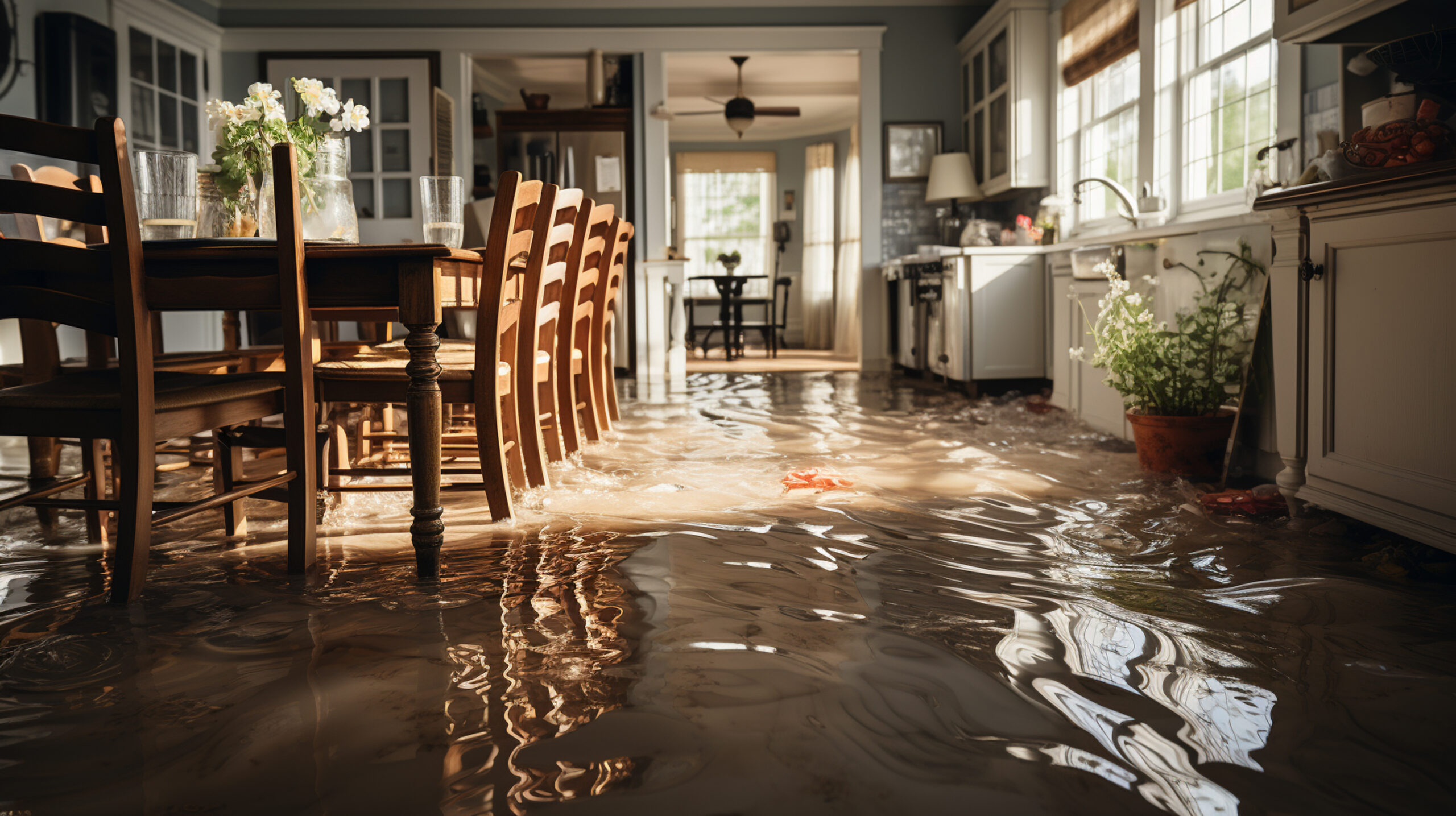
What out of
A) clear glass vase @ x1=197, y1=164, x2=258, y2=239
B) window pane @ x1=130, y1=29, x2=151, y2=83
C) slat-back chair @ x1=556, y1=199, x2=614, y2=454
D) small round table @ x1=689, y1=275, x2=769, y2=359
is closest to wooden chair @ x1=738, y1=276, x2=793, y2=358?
small round table @ x1=689, y1=275, x2=769, y2=359

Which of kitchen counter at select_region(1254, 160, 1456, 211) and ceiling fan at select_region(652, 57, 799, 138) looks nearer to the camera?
kitchen counter at select_region(1254, 160, 1456, 211)

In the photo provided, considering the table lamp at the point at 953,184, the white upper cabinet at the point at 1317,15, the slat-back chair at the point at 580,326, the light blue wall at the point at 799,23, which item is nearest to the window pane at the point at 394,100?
the light blue wall at the point at 799,23

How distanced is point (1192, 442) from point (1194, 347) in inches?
11.7

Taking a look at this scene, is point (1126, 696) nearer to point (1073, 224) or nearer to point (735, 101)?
point (1073, 224)

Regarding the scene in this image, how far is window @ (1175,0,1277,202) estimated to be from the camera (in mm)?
3689

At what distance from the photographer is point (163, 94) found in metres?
6.30

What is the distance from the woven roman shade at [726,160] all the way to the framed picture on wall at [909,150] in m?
4.29

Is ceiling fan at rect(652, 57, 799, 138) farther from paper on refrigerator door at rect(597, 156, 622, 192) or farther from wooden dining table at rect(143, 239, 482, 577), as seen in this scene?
wooden dining table at rect(143, 239, 482, 577)

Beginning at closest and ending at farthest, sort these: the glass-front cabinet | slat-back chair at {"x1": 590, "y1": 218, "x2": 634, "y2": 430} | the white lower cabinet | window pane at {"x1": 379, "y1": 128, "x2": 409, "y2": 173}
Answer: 1. the white lower cabinet
2. slat-back chair at {"x1": 590, "y1": 218, "x2": 634, "y2": 430}
3. the glass-front cabinet
4. window pane at {"x1": 379, "y1": 128, "x2": 409, "y2": 173}

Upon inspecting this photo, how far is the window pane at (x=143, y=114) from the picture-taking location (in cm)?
590

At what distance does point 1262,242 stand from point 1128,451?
0.96 metres

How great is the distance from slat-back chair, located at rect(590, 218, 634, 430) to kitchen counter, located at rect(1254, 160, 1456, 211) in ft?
7.67

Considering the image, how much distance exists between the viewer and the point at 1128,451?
3.65 m

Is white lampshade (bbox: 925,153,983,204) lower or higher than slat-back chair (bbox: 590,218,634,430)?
higher
